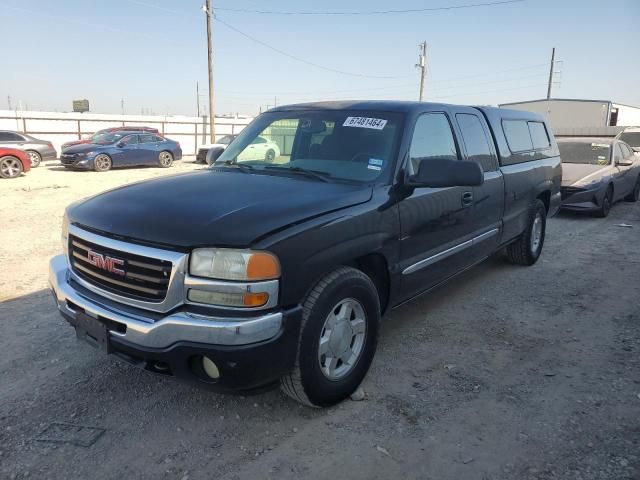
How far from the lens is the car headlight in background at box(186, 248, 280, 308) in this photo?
8.00 ft

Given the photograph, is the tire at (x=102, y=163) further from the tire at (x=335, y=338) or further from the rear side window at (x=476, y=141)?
the tire at (x=335, y=338)

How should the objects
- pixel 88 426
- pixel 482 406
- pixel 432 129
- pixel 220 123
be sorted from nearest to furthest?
1. pixel 88 426
2. pixel 482 406
3. pixel 432 129
4. pixel 220 123

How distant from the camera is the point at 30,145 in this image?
1828 cm

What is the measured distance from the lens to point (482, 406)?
10.2 feet

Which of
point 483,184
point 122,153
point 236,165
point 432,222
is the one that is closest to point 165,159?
point 122,153

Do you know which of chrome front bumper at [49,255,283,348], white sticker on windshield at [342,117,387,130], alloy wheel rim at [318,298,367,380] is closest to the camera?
chrome front bumper at [49,255,283,348]

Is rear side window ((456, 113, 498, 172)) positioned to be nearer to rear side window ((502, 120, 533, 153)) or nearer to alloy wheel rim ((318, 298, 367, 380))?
rear side window ((502, 120, 533, 153))

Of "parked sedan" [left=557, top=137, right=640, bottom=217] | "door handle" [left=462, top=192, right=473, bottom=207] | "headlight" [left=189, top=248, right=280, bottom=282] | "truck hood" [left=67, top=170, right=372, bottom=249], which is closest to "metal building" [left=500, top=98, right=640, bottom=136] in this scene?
"parked sedan" [left=557, top=137, right=640, bottom=217]

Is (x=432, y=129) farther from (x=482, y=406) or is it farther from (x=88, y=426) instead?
(x=88, y=426)

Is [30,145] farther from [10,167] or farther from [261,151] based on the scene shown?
[261,151]

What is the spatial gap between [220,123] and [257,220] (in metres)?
35.0

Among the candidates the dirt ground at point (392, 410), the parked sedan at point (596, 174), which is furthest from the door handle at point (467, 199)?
the parked sedan at point (596, 174)

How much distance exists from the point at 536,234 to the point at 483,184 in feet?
7.48

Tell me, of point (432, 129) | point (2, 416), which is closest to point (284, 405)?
point (2, 416)
